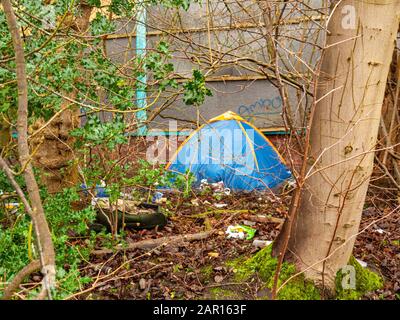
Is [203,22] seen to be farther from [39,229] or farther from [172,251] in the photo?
[39,229]

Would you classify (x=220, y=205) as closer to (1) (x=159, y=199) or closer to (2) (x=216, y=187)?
(1) (x=159, y=199)

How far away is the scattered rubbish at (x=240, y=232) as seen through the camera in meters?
5.15

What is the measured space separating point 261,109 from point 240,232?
442 centimetres

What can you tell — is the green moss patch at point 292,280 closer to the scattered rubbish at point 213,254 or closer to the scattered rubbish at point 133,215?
the scattered rubbish at point 213,254

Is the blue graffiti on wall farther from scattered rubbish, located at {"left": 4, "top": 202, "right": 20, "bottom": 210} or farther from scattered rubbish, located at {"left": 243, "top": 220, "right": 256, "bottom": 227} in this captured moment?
scattered rubbish, located at {"left": 4, "top": 202, "right": 20, "bottom": 210}

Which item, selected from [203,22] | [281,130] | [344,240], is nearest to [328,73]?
[344,240]

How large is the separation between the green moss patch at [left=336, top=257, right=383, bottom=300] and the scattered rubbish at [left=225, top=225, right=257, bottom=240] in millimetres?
1321

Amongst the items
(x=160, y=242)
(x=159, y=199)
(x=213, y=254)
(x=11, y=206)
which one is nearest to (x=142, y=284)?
(x=213, y=254)

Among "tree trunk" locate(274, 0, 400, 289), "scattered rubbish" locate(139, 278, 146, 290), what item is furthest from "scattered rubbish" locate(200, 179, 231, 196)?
"tree trunk" locate(274, 0, 400, 289)

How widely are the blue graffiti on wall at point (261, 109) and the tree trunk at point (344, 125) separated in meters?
5.48

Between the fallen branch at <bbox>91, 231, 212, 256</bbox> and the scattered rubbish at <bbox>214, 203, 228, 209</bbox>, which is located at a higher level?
the scattered rubbish at <bbox>214, 203, 228, 209</bbox>

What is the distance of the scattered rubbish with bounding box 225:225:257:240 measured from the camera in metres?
5.15

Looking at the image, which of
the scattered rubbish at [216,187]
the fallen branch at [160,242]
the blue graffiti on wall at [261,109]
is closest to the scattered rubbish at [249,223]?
the fallen branch at [160,242]
